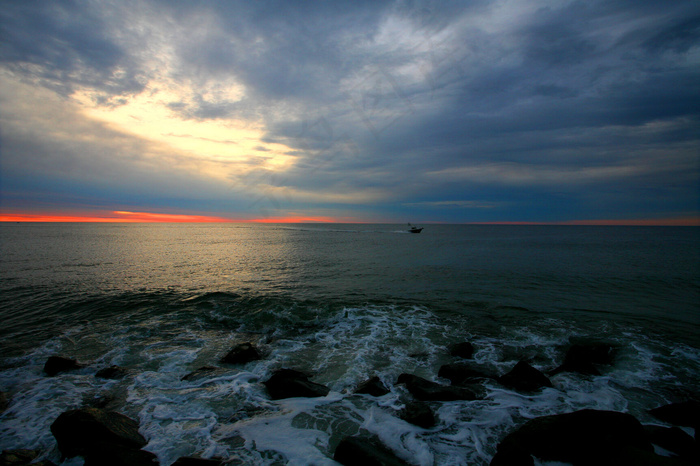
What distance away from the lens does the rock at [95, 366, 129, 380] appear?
10370 millimetres

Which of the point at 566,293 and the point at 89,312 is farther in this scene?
the point at 566,293

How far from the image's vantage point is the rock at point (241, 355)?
38.8 ft

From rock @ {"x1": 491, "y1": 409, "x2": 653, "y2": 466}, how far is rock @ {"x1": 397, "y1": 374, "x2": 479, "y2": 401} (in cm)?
228

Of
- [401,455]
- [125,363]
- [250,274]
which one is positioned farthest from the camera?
[250,274]

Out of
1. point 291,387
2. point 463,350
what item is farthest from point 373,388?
point 463,350

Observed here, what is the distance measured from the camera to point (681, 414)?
799 cm

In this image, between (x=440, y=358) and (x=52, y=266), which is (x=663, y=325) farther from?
(x=52, y=266)

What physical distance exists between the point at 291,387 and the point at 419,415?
13.3ft

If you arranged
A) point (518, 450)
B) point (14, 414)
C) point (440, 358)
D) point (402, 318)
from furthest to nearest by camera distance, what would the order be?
point (402, 318) → point (440, 358) → point (14, 414) → point (518, 450)

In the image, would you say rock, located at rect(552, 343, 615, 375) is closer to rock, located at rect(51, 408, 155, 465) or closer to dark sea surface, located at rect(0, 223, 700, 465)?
dark sea surface, located at rect(0, 223, 700, 465)

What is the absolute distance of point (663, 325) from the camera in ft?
53.5

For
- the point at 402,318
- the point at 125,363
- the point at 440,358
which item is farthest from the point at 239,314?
the point at 440,358

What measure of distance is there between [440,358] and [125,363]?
12919 mm

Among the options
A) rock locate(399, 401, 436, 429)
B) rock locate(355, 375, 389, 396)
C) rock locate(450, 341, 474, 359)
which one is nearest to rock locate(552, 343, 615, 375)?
rock locate(450, 341, 474, 359)
